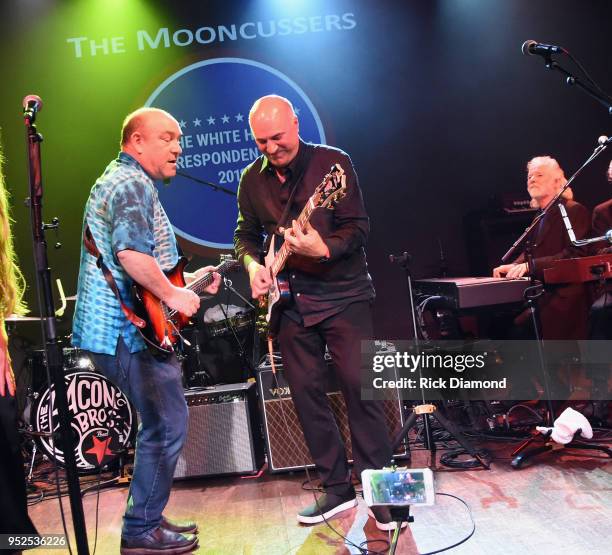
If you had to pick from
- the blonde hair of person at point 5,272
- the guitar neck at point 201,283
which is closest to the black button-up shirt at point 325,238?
the guitar neck at point 201,283

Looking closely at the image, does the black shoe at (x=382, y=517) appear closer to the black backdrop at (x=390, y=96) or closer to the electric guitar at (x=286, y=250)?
the electric guitar at (x=286, y=250)

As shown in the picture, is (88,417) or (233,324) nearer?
(88,417)

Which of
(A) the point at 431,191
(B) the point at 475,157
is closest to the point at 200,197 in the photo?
(A) the point at 431,191

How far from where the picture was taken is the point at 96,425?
17.9 ft

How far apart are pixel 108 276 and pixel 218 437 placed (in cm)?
195

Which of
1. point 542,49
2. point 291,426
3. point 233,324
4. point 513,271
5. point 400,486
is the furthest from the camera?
point 233,324

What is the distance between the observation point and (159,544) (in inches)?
130

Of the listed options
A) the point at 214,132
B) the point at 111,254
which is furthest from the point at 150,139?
the point at 214,132

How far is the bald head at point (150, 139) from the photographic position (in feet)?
11.0

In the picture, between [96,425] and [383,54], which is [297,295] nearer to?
[96,425]

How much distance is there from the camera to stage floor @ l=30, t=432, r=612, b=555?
121 inches

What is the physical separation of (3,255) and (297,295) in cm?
148

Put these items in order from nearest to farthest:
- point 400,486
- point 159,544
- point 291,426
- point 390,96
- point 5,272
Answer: point 400,486 → point 5,272 → point 159,544 → point 291,426 → point 390,96

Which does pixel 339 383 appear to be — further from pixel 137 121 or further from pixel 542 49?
pixel 542 49
